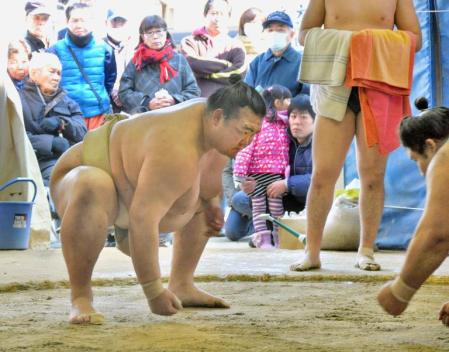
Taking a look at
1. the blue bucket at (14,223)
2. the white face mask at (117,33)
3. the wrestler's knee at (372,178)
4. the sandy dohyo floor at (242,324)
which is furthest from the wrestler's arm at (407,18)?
the white face mask at (117,33)

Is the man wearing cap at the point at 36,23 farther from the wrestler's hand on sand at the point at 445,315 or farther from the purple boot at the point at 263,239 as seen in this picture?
the wrestler's hand on sand at the point at 445,315

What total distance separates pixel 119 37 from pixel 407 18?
3066 mm

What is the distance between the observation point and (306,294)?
3186 mm

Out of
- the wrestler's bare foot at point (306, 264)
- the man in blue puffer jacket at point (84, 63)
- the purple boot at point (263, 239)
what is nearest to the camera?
the wrestler's bare foot at point (306, 264)

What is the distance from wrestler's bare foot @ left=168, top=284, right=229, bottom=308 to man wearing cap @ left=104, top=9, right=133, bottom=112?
3969 mm

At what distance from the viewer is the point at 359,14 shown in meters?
Answer: 4.03

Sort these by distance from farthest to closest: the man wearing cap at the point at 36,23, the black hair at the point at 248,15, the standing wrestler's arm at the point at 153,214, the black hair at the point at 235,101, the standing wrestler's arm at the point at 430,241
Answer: the black hair at the point at 248,15, the man wearing cap at the point at 36,23, the black hair at the point at 235,101, the standing wrestler's arm at the point at 153,214, the standing wrestler's arm at the point at 430,241

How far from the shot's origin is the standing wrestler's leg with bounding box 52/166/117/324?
2.51m

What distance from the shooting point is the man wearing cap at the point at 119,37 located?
6.72 meters

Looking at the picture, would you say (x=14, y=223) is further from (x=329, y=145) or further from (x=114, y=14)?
(x=329, y=145)

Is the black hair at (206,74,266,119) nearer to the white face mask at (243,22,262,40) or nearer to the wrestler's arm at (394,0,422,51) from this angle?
the wrestler's arm at (394,0,422,51)

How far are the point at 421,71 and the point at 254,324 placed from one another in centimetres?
325

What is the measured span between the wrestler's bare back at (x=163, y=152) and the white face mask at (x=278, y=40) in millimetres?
3319

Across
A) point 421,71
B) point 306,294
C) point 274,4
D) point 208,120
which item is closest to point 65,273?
point 306,294
